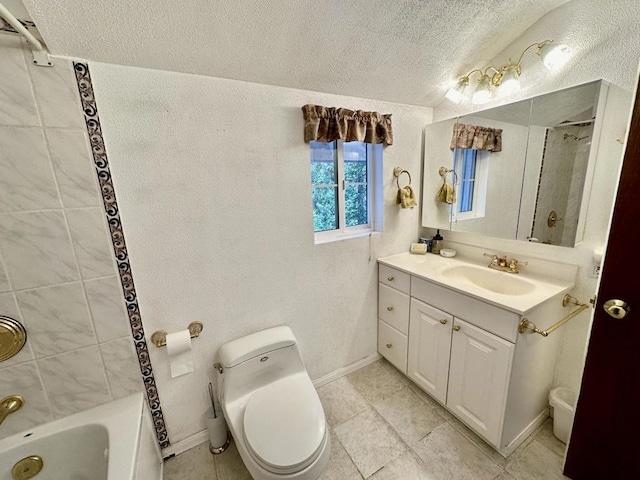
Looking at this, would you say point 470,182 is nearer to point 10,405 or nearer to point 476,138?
point 476,138

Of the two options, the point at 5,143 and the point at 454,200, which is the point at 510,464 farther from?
the point at 5,143

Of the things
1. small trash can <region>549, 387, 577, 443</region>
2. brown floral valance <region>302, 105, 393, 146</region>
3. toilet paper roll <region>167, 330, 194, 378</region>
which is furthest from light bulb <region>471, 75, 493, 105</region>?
toilet paper roll <region>167, 330, 194, 378</region>

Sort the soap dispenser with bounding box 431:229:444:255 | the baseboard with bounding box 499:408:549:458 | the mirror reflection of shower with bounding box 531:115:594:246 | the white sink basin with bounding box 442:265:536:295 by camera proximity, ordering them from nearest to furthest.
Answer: the mirror reflection of shower with bounding box 531:115:594:246 → the baseboard with bounding box 499:408:549:458 → the white sink basin with bounding box 442:265:536:295 → the soap dispenser with bounding box 431:229:444:255

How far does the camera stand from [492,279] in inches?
64.4

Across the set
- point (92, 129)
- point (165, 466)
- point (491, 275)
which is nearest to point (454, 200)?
point (491, 275)

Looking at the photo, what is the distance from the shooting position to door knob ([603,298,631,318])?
3.18 ft

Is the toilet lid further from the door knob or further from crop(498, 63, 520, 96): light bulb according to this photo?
crop(498, 63, 520, 96): light bulb

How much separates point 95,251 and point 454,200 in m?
2.06

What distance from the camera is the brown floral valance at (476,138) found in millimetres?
1581

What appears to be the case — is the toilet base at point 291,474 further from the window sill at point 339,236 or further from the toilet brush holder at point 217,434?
the window sill at point 339,236

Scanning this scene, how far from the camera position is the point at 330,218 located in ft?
5.99

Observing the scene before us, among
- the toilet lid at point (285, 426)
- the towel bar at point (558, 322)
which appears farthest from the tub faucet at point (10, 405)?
the towel bar at point (558, 322)

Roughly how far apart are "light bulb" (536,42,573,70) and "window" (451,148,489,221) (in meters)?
0.49

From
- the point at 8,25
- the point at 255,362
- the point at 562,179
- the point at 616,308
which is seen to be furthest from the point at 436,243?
the point at 8,25
